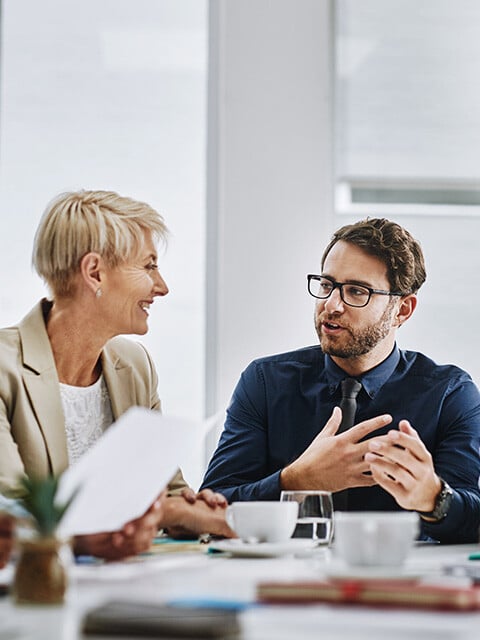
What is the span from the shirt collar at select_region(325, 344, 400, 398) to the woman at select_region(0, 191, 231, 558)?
1.50 feet

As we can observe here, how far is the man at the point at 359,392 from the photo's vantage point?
2297mm

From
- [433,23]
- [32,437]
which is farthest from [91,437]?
[433,23]

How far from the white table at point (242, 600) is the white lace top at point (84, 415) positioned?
724mm

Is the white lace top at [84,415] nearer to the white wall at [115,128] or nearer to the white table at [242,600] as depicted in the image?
the white table at [242,600]

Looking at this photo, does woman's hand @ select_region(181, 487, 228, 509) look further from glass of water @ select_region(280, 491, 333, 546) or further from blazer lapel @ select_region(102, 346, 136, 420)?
blazer lapel @ select_region(102, 346, 136, 420)

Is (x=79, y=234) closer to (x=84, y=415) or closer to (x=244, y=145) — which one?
(x=84, y=415)

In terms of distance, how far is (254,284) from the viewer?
319 centimetres

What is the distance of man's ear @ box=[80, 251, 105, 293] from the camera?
93.0 inches

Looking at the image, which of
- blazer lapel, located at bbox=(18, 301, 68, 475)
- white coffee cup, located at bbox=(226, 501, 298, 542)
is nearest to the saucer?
white coffee cup, located at bbox=(226, 501, 298, 542)

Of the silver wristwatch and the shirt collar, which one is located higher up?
the shirt collar

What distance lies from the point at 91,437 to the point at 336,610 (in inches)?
53.6

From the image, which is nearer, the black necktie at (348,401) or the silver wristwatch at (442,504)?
the silver wristwatch at (442,504)

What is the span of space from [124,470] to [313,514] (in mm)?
540

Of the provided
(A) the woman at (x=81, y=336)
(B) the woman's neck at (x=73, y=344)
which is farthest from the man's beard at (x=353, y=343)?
(B) the woman's neck at (x=73, y=344)
